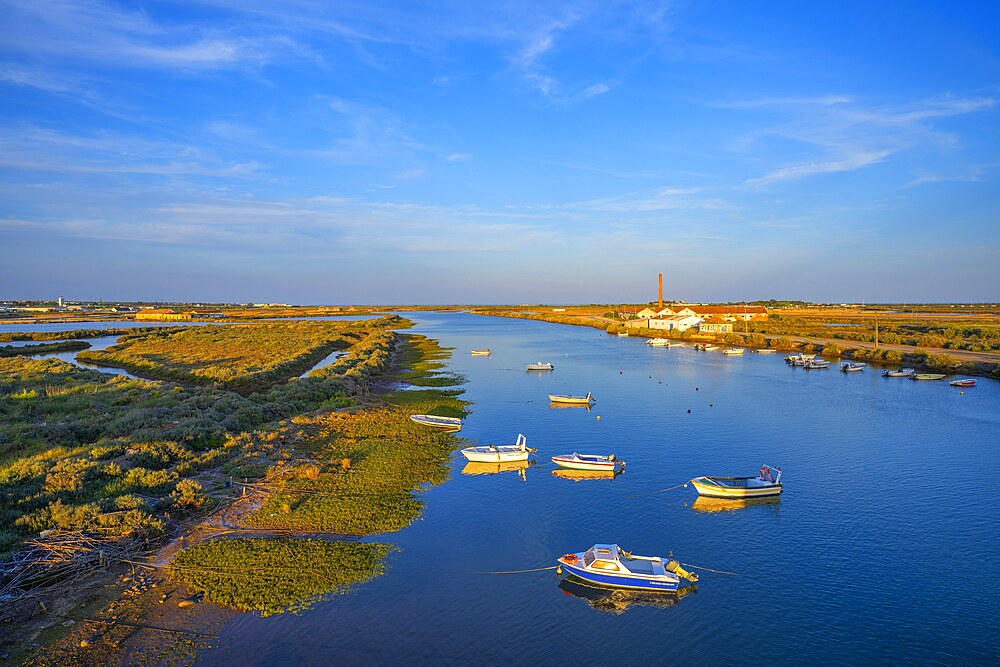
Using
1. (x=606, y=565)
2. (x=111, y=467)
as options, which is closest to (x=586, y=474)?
(x=606, y=565)

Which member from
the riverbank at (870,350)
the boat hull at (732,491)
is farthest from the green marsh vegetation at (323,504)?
the riverbank at (870,350)

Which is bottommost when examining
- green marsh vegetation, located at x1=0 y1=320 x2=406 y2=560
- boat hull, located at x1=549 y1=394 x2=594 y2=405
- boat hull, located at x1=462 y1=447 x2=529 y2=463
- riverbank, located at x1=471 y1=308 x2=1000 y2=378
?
boat hull, located at x1=462 y1=447 x2=529 y2=463

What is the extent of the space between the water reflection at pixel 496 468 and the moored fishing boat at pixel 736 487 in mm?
8389

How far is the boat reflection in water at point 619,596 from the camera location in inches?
643

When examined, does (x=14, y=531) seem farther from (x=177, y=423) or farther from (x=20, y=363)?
(x=20, y=363)

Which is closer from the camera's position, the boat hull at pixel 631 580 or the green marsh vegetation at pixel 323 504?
the green marsh vegetation at pixel 323 504

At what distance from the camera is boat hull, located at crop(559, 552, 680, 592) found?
659 inches

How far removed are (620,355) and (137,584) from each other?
2864 inches

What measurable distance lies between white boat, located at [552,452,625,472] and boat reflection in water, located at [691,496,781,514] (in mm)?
4741

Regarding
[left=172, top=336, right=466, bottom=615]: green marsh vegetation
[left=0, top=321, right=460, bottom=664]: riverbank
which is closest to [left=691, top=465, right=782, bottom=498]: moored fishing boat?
[left=172, top=336, right=466, bottom=615]: green marsh vegetation

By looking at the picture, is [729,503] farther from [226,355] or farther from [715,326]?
[715,326]

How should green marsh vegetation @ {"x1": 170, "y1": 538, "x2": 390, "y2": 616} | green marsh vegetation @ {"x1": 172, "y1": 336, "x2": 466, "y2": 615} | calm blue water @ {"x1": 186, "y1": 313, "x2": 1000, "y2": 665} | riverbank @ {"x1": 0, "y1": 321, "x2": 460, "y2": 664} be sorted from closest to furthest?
calm blue water @ {"x1": 186, "y1": 313, "x2": 1000, "y2": 665} < riverbank @ {"x1": 0, "y1": 321, "x2": 460, "y2": 664} < green marsh vegetation @ {"x1": 170, "y1": 538, "x2": 390, "y2": 616} < green marsh vegetation @ {"x1": 172, "y1": 336, "x2": 466, "y2": 615}

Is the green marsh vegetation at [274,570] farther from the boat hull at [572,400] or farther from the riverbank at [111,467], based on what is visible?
the boat hull at [572,400]

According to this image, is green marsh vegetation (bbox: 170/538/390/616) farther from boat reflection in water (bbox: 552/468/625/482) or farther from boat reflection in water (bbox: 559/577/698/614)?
boat reflection in water (bbox: 552/468/625/482)
